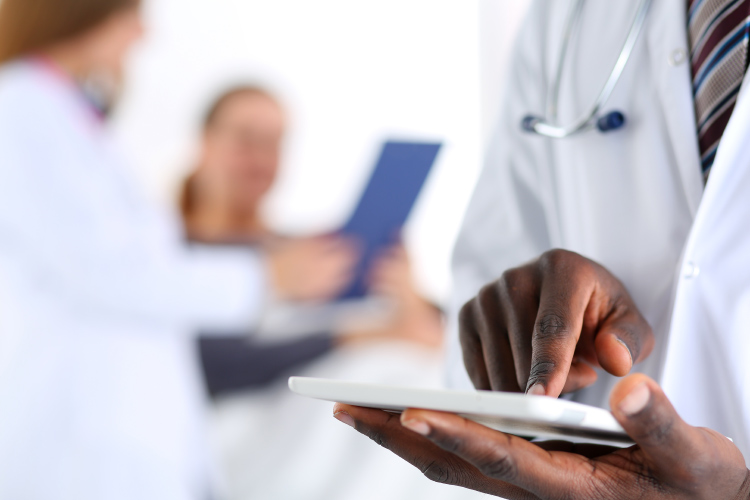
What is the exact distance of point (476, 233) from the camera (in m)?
0.82

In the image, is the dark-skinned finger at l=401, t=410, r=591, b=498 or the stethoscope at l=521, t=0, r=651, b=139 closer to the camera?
the dark-skinned finger at l=401, t=410, r=591, b=498

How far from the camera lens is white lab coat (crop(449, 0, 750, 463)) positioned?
0.57m

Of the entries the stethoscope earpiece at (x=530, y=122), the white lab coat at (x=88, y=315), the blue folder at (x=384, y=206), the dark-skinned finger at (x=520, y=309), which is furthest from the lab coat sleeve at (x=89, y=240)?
the dark-skinned finger at (x=520, y=309)

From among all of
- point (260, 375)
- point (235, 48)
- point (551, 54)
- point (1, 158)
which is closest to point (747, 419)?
point (551, 54)

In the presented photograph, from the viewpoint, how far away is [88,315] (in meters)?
1.34

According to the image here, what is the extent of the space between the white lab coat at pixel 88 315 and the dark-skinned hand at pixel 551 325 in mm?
994

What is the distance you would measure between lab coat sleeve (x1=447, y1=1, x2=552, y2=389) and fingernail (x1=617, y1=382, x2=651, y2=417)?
0.44 metres

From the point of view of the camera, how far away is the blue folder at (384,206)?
1.57 metres

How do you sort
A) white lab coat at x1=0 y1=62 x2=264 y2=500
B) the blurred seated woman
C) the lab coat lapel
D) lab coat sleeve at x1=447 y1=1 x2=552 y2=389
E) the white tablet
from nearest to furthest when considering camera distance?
the white tablet → the lab coat lapel → lab coat sleeve at x1=447 y1=1 x2=552 y2=389 → white lab coat at x1=0 y1=62 x2=264 y2=500 → the blurred seated woman

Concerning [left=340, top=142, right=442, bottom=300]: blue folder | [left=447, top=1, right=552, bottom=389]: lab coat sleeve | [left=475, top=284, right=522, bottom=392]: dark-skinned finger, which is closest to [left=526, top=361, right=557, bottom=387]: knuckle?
[left=475, top=284, right=522, bottom=392]: dark-skinned finger

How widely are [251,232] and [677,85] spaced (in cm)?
105

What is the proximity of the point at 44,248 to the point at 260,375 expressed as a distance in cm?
55

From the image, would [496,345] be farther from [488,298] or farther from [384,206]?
[384,206]

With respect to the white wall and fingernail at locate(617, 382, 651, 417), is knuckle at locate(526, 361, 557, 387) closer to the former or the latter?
fingernail at locate(617, 382, 651, 417)
